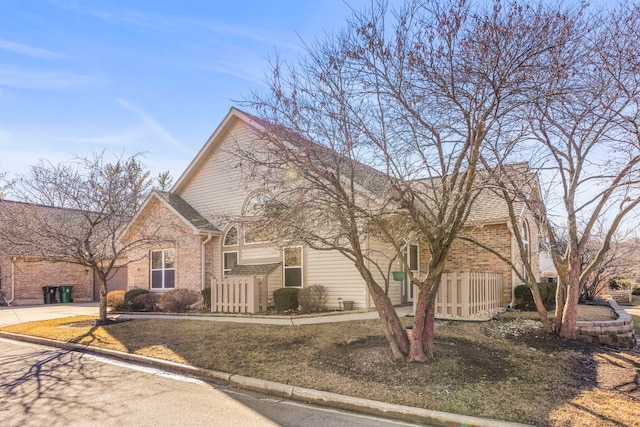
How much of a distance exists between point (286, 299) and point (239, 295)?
5.50ft

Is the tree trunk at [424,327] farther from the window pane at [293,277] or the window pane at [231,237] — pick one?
the window pane at [231,237]

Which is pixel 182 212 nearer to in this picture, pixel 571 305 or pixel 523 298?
pixel 523 298

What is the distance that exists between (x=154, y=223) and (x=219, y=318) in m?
6.86

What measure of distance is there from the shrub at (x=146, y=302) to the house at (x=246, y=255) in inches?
52.1

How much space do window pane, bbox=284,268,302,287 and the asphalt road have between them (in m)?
7.70

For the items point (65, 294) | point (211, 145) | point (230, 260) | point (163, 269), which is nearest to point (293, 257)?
point (230, 260)

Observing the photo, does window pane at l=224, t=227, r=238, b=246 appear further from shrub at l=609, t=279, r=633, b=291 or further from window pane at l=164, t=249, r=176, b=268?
shrub at l=609, t=279, r=633, b=291

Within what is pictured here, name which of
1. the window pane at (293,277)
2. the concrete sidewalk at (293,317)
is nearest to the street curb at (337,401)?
the concrete sidewalk at (293,317)

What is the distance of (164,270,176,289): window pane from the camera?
735 inches

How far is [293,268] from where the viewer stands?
15906 millimetres

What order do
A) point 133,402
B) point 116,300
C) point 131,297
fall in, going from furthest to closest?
point 116,300 < point 131,297 < point 133,402

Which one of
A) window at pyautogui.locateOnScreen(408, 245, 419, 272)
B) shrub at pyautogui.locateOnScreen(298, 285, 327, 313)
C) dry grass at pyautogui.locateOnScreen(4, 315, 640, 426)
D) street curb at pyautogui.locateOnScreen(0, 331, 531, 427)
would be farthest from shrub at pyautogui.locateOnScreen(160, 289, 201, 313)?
window at pyautogui.locateOnScreen(408, 245, 419, 272)

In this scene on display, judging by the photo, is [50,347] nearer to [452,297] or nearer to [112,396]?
[112,396]

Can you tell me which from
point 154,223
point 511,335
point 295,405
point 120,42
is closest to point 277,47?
point 120,42
